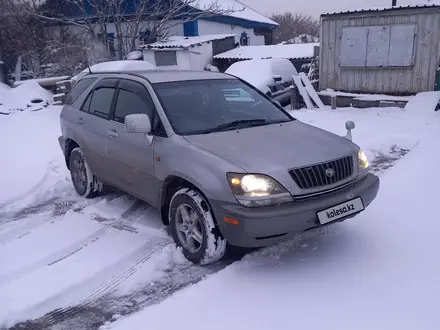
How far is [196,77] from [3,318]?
3.05 metres

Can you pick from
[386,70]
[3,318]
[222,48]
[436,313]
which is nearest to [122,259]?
[3,318]

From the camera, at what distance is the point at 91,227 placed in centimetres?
461

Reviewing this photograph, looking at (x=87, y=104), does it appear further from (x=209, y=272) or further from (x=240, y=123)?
(x=209, y=272)

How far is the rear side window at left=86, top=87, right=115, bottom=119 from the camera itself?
16.0 feet

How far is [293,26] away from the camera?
1761 inches

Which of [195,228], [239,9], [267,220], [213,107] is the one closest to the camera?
[267,220]

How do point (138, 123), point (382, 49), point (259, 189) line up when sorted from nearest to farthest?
1. point (259, 189)
2. point (138, 123)
3. point (382, 49)

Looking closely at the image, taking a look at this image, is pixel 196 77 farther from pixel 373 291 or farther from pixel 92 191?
pixel 373 291

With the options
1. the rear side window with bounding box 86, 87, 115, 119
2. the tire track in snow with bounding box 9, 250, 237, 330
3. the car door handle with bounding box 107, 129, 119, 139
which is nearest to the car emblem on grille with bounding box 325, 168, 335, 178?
the tire track in snow with bounding box 9, 250, 237, 330

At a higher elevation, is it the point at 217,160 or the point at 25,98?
the point at 217,160

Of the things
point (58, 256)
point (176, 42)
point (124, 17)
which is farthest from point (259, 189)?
point (124, 17)

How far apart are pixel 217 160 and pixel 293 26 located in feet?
147

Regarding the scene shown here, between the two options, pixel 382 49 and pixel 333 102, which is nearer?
pixel 333 102

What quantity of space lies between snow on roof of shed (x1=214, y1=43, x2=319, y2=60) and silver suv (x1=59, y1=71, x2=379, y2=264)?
56.9 feet
